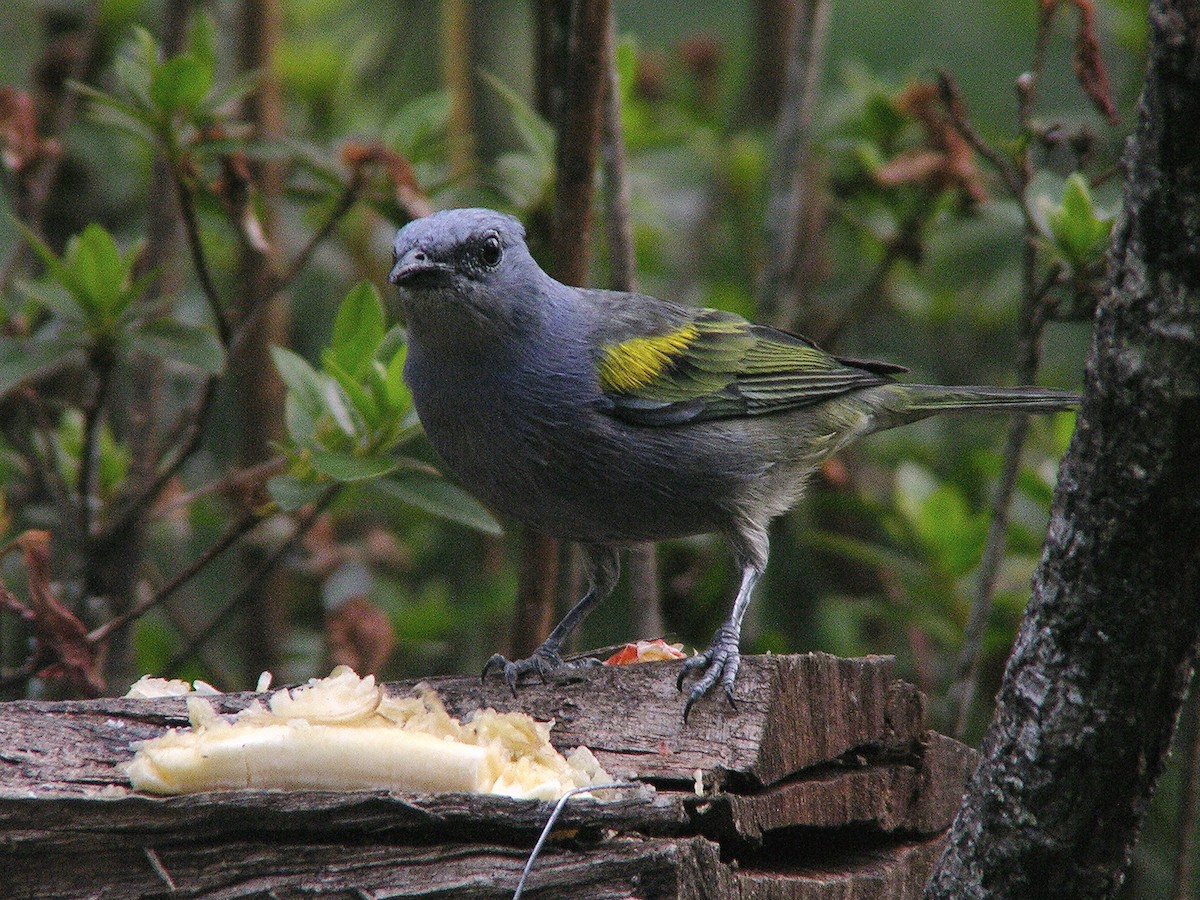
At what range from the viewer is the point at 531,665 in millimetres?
3490

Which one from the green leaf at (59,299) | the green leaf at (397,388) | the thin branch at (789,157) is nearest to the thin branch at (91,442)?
the green leaf at (59,299)

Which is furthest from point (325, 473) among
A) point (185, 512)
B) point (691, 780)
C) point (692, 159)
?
point (692, 159)

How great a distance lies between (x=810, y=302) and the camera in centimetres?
595

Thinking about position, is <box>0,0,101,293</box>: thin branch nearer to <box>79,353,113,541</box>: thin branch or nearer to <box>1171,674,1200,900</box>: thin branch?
<box>79,353,113,541</box>: thin branch

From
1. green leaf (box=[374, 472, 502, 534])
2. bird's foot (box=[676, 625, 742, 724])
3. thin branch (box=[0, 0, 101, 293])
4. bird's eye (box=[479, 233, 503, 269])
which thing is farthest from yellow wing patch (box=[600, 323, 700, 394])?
thin branch (box=[0, 0, 101, 293])

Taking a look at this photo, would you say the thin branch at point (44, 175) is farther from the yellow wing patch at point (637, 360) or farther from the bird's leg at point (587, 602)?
the bird's leg at point (587, 602)

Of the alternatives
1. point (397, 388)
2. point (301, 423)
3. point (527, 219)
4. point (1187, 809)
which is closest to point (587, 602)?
point (397, 388)

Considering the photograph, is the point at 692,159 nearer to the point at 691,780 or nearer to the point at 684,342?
the point at 684,342

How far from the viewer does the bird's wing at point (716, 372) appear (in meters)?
3.87

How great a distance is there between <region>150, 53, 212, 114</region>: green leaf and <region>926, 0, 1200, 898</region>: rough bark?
3037 mm

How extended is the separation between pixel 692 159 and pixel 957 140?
2.11 meters

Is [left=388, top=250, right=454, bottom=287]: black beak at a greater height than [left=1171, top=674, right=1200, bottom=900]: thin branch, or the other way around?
[left=388, top=250, right=454, bottom=287]: black beak

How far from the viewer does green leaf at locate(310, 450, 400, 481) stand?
3471mm

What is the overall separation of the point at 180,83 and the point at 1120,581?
3242 mm
